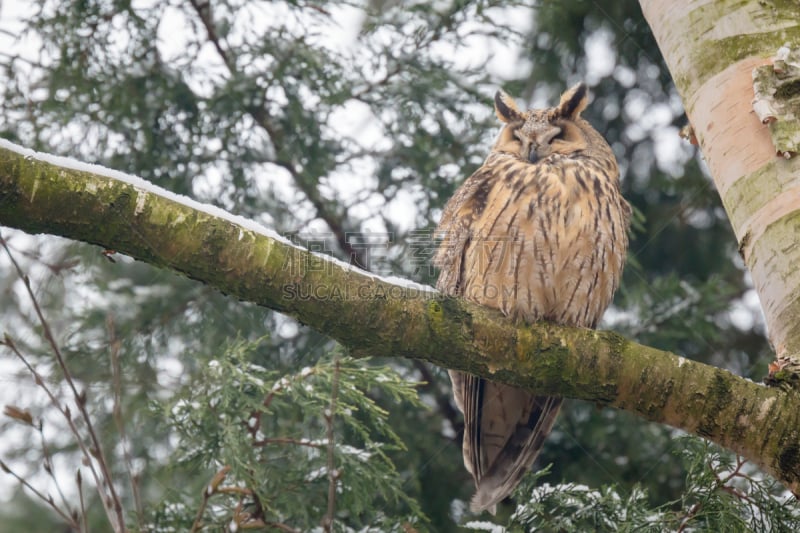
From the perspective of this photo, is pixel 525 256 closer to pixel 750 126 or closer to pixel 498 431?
pixel 498 431

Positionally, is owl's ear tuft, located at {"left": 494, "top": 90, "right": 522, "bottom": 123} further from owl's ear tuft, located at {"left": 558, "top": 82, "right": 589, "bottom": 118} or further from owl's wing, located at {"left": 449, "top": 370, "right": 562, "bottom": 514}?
owl's wing, located at {"left": 449, "top": 370, "right": 562, "bottom": 514}

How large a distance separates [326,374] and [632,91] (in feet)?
10.6

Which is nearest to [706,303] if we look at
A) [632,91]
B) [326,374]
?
[632,91]

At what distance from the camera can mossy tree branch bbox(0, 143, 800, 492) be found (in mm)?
2082

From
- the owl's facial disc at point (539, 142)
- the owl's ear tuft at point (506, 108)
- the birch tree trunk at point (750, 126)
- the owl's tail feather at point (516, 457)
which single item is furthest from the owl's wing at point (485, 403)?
the birch tree trunk at point (750, 126)

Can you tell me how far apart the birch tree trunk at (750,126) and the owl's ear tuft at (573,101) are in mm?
995

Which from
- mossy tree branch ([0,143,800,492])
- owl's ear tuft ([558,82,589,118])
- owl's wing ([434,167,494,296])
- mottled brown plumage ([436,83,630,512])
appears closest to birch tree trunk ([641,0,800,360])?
mossy tree branch ([0,143,800,492])

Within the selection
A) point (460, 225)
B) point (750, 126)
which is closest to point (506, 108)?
point (460, 225)

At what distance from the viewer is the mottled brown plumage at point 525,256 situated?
3199mm

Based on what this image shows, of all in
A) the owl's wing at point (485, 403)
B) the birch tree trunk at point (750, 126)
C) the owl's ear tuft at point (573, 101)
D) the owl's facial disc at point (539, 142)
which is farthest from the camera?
the owl's ear tuft at point (573, 101)

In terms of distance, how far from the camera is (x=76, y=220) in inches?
81.8

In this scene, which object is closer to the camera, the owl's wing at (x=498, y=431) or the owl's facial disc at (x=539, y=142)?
the owl's wing at (x=498, y=431)

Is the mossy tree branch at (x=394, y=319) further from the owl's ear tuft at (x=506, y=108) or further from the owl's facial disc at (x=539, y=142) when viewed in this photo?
the owl's ear tuft at (x=506, y=108)

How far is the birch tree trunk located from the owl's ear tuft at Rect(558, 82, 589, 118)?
3.26ft
